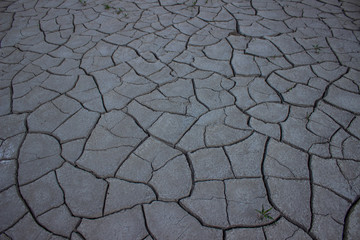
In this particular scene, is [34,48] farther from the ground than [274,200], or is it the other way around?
[274,200]

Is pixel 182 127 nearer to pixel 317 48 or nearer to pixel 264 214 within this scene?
pixel 264 214

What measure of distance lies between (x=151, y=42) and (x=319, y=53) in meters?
1.94

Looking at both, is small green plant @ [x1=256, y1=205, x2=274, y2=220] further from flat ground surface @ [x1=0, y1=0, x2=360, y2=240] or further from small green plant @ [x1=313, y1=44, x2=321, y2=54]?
small green plant @ [x1=313, y1=44, x2=321, y2=54]

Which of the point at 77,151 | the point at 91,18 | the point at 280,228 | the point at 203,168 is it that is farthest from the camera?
the point at 91,18

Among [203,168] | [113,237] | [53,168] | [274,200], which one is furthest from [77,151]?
[274,200]

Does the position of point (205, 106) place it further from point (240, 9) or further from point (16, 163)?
point (240, 9)

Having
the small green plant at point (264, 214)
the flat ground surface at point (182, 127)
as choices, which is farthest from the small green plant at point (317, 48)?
the small green plant at point (264, 214)

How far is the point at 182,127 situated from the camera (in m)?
1.97

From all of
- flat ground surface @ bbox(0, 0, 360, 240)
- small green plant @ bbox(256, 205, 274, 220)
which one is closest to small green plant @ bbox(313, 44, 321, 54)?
flat ground surface @ bbox(0, 0, 360, 240)

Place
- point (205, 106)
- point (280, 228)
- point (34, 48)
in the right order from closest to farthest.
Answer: point (280, 228)
point (205, 106)
point (34, 48)

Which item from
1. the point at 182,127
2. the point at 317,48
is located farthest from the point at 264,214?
the point at 317,48

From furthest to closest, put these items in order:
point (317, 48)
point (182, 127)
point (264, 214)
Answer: point (317, 48) → point (182, 127) → point (264, 214)

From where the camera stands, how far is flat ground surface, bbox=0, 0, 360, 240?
4.75 ft

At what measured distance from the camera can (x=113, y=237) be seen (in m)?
1.38
